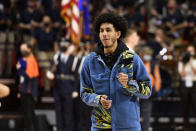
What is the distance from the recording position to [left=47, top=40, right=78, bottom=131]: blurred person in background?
1059 cm

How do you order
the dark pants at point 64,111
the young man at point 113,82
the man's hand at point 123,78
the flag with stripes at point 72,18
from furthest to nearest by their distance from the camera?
the flag with stripes at point 72,18 < the dark pants at point 64,111 < the young man at point 113,82 < the man's hand at point 123,78

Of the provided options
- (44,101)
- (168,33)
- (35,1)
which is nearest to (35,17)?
(35,1)

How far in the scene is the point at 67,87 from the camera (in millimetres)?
10641

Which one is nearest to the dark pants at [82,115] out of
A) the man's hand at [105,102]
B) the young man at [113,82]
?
the young man at [113,82]

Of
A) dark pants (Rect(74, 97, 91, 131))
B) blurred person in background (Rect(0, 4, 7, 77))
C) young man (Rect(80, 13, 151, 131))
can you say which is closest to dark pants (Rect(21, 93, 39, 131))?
dark pants (Rect(74, 97, 91, 131))

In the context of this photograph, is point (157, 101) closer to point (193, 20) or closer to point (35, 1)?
point (193, 20)

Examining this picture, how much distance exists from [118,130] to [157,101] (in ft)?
28.3

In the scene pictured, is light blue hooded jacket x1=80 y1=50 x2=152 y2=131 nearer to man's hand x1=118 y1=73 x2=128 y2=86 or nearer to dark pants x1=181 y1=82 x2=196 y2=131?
man's hand x1=118 y1=73 x2=128 y2=86

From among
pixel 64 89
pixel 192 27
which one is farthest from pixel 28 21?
pixel 192 27

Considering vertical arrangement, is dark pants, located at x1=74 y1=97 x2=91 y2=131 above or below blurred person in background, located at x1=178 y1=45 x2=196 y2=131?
below

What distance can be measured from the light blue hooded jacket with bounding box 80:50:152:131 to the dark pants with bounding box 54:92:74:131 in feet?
19.8

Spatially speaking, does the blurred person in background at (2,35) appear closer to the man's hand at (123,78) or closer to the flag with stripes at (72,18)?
the flag with stripes at (72,18)

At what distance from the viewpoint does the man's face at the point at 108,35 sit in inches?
177

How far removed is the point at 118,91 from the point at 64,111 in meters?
6.30
